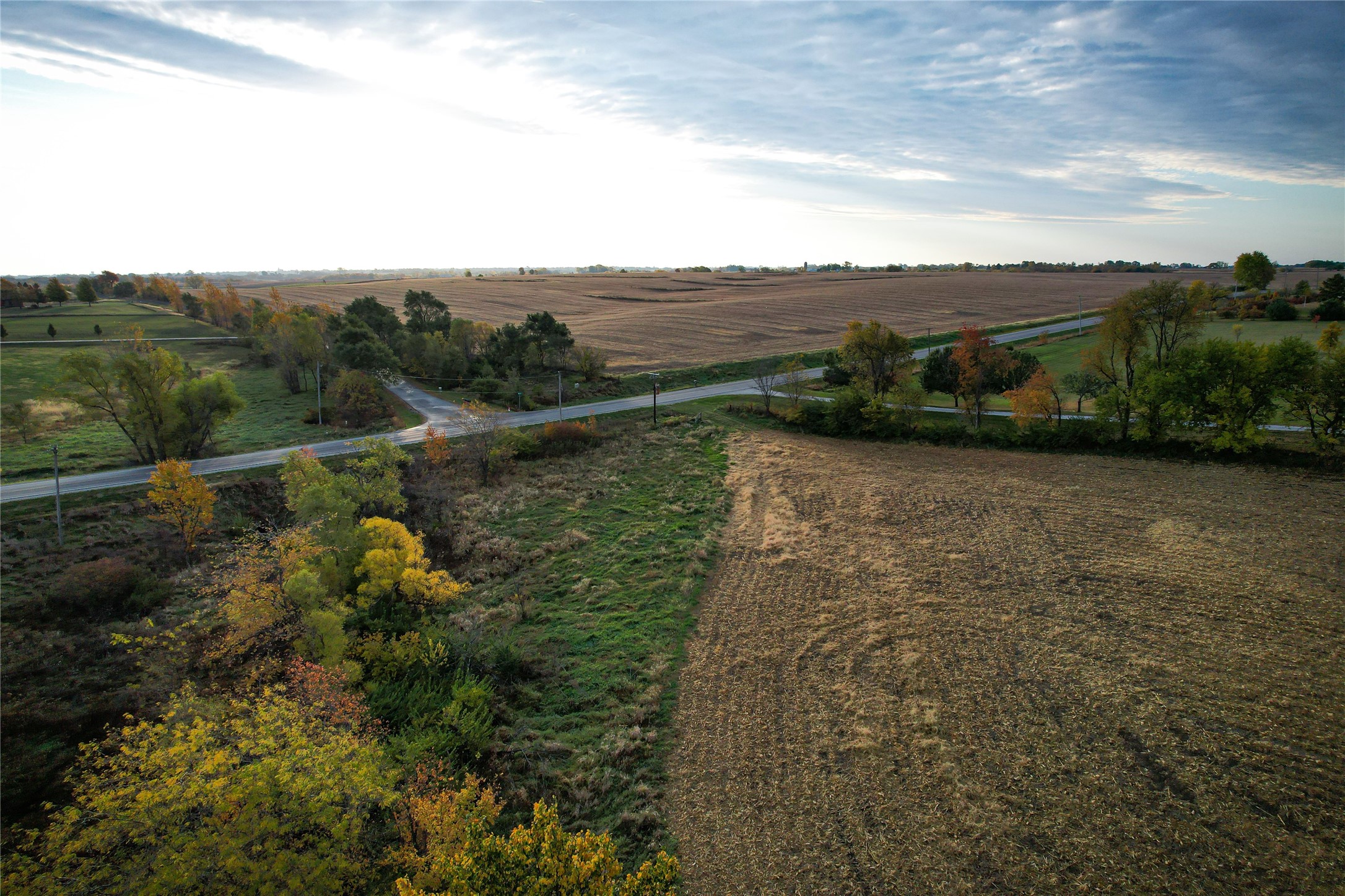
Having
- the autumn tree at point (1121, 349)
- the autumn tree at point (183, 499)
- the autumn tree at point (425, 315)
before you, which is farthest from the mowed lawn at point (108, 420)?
the autumn tree at point (1121, 349)

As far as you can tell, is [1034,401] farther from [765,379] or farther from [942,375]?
[765,379]

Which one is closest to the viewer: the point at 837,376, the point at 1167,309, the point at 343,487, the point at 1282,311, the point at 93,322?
the point at 343,487

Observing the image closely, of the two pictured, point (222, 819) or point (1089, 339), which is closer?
point (222, 819)

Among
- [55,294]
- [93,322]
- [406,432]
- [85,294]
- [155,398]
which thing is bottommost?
[406,432]

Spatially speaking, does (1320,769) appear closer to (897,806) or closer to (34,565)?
(897,806)

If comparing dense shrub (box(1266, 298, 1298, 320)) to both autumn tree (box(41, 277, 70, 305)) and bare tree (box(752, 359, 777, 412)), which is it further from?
autumn tree (box(41, 277, 70, 305))

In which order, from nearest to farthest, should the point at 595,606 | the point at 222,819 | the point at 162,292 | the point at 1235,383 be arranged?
the point at 222,819
the point at 595,606
the point at 1235,383
the point at 162,292

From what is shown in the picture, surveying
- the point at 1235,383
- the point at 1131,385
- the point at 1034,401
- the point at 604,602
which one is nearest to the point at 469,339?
the point at 604,602
